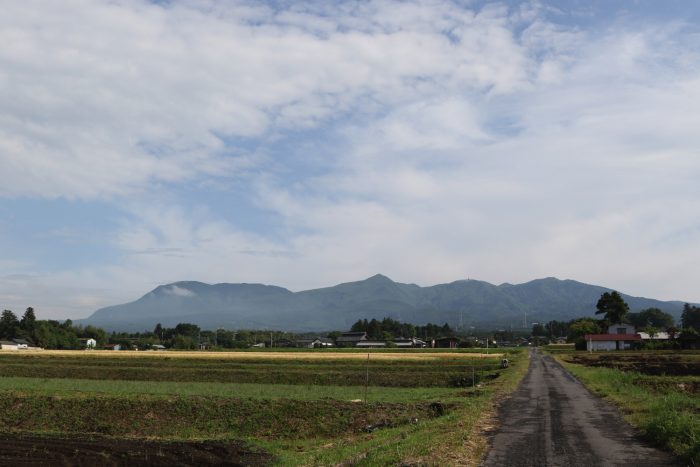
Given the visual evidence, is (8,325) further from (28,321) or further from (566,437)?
(566,437)

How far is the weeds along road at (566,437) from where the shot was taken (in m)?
14.6

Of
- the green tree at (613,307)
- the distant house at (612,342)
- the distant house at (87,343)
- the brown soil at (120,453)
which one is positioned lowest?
the distant house at (87,343)

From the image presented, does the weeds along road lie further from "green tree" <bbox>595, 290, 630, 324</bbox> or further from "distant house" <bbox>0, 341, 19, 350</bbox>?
"distant house" <bbox>0, 341, 19, 350</bbox>

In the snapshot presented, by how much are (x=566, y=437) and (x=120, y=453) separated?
17943 millimetres

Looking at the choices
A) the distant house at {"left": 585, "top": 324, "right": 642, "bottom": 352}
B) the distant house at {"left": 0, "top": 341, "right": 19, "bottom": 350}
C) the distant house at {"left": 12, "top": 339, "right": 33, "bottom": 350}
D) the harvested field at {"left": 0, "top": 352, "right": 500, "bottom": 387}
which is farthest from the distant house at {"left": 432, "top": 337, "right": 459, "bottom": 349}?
the distant house at {"left": 12, "top": 339, "right": 33, "bottom": 350}

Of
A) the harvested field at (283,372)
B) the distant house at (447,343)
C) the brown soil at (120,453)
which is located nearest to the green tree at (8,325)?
the harvested field at (283,372)

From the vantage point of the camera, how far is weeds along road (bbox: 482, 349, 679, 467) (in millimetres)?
14609

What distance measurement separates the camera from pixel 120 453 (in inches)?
921

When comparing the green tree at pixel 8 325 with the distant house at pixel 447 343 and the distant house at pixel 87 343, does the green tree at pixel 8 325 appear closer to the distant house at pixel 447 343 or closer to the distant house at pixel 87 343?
the distant house at pixel 87 343

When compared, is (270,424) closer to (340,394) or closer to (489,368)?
(340,394)

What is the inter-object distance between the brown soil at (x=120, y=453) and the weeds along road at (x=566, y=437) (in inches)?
408

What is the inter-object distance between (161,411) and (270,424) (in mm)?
7061

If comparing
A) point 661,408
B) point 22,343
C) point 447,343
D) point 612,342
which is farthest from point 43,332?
point 661,408

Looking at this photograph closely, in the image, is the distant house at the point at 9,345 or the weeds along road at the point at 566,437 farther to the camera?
the distant house at the point at 9,345
